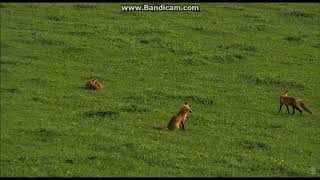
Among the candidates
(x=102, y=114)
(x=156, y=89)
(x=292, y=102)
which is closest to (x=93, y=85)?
(x=156, y=89)

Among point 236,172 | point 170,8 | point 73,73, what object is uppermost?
point 170,8

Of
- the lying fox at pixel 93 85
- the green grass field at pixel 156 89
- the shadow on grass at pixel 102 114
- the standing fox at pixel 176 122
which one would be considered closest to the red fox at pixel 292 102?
the green grass field at pixel 156 89

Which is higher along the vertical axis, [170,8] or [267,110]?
[170,8]

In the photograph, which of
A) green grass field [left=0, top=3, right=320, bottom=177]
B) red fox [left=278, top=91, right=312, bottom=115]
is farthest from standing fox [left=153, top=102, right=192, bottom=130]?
red fox [left=278, top=91, right=312, bottom=115]

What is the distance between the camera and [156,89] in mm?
28156

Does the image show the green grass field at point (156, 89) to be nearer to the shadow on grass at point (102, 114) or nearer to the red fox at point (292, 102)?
the shadow on grass at point (102, 114)

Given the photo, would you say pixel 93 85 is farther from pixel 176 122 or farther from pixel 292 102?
pixel 292 102

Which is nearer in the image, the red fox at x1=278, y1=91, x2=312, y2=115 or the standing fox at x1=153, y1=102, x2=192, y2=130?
the standing fox at x1=153, y1=102, x2=192, y2=130

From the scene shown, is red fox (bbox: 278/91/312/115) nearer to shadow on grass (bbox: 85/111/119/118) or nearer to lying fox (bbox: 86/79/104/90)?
shadow on grass (bbox: 85/111/119/118)

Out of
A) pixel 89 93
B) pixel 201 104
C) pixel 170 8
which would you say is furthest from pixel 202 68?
pixel 170 8

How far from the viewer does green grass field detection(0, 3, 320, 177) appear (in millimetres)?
20172

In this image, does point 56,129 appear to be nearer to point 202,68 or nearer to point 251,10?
point 202,68

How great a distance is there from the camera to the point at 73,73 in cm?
2975

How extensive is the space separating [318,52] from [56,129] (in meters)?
21.2
